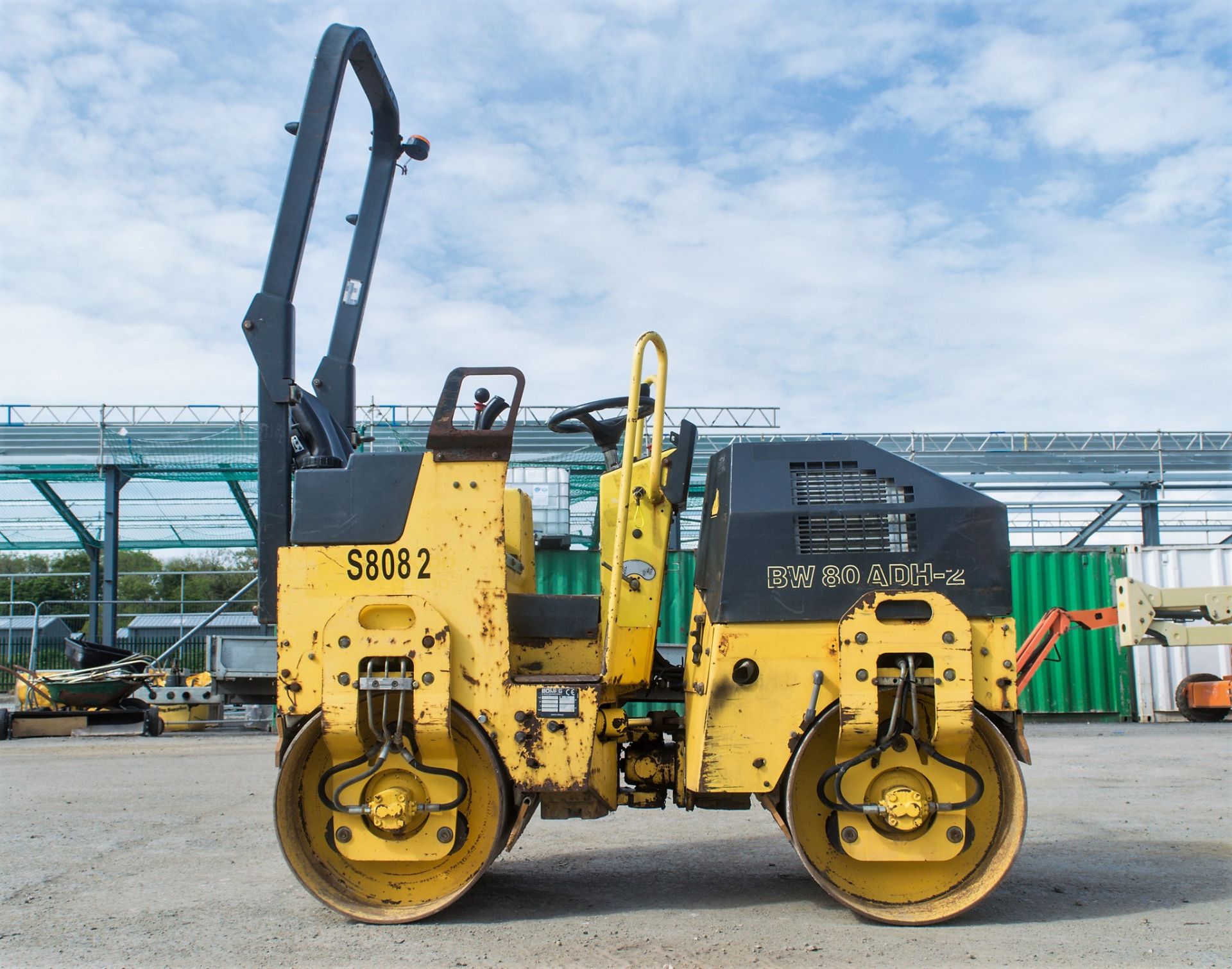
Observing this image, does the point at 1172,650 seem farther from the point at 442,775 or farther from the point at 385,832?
the point at 385,832

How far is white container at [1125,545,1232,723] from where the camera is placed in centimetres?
1575

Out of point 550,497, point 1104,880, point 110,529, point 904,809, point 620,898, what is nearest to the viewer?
point 904,809

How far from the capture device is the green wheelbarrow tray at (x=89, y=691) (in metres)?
14.6

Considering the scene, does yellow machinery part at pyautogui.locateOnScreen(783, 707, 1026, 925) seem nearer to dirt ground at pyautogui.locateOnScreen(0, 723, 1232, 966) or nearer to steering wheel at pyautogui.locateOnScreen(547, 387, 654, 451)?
dirt ground at pyautogui.locateOnScreen(0, 723, 1232, 966)

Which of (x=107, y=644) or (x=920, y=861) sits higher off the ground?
(x=107, y=644)

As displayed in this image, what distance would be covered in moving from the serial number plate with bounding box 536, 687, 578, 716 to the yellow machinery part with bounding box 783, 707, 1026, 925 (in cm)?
94

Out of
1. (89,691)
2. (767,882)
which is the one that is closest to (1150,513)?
(767,882)

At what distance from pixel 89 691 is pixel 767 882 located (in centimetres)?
1260

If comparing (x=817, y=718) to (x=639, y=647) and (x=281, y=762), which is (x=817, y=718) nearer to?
(x=639, y=647)

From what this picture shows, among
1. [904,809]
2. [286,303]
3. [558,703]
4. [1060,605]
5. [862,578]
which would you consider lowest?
[904,809]

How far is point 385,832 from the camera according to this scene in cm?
441

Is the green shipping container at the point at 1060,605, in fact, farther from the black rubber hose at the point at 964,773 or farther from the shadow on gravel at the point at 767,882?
the black rubber hose at the point at 964,773

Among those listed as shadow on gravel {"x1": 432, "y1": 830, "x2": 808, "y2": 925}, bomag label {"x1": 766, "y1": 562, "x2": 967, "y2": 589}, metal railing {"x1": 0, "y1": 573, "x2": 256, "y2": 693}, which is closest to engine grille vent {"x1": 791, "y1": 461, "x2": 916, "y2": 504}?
bomag label {"x1": 766, "y1": 562, "x2": 967, "y2": 589}

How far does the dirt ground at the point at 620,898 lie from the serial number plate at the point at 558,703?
2.82 ft
